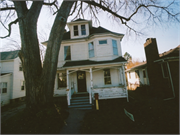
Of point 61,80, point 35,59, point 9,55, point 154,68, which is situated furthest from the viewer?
point 9,55

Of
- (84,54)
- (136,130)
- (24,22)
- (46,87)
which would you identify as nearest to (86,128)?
(136,130)

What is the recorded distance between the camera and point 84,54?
1091cm

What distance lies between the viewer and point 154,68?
9.94 metres

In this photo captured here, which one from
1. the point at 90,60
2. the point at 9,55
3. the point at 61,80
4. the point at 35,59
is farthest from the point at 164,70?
the point at 9,55

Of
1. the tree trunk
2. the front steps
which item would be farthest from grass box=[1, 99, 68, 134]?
the front steps

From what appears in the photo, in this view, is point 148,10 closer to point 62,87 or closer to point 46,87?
point 46,87

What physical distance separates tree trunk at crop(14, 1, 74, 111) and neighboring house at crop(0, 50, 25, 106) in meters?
11.3

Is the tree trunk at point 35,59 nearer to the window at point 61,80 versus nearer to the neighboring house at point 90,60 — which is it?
the neighboring house at point 90,60

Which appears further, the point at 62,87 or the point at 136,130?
the point at 62,87

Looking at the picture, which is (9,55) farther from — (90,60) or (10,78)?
(90,60)

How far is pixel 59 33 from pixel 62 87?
22.5 feet

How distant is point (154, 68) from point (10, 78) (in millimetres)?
18263

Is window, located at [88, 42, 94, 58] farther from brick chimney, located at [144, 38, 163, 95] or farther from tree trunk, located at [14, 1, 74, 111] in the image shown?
brick chimney, located at [144, 38, 163, 95]

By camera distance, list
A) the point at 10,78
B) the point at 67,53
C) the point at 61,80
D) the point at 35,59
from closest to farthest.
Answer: the point at 35,59 → the point at 61,80 → the point at 67,53 → the point at 10,78
